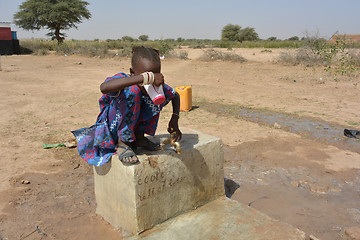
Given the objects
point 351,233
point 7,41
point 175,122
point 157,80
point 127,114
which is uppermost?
point 7,41

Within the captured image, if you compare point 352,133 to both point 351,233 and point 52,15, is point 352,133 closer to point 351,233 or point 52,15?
point 351,233

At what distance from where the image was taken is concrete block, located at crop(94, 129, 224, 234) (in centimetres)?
221

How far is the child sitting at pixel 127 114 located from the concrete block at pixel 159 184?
0.11 meters

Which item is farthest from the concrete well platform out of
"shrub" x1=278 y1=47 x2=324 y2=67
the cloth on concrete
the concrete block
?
"shrub" x1=278 y1=47 x2=324 y2=67

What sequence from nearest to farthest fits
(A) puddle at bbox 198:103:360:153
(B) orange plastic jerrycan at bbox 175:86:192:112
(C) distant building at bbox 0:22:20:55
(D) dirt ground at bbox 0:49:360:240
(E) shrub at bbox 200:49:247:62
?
(D) dirt ground at bbox 0:49:360:240
(A) puddle at bbox 198:103:360:153
(B) orange plastic jerrycan at bbox 175:86:192:112
(E) shrub at bbox 200:49:247:62
(C) distant building at bbox 0:22:20:55

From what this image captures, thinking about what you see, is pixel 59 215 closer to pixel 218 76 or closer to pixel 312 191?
pixel 312 191

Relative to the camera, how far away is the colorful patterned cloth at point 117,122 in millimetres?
2180

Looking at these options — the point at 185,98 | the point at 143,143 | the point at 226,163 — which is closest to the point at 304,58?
the point at 185,98

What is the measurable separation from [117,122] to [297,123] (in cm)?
417

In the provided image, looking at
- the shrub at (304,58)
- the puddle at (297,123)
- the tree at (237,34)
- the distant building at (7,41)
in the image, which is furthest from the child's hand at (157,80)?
the tree at (237,34)

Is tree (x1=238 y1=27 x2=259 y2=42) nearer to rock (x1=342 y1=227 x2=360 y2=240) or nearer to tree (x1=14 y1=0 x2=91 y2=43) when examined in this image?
tree (x1=14 y1=0 x2=91 y2=43)

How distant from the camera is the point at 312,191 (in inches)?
126

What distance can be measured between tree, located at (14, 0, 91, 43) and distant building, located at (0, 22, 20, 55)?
164 inches

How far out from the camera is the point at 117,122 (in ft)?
7.48
